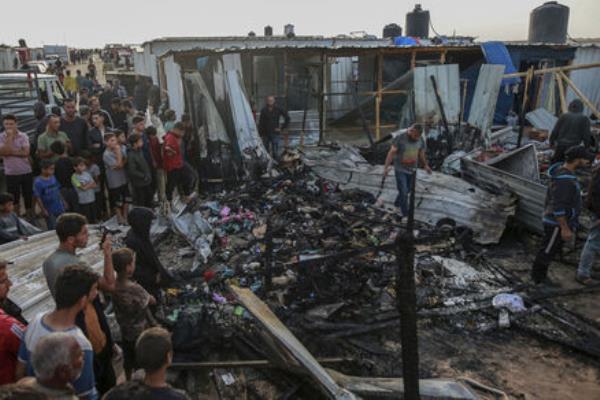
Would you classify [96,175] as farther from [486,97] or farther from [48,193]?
[486,97]

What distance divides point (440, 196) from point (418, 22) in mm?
17545

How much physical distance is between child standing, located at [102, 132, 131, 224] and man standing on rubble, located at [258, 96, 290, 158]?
13.6 feet

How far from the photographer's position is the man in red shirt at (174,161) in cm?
816

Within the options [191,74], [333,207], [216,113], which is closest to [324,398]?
[333,207]

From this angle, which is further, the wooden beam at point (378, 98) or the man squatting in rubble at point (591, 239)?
the wooden beam at point (378, 98)

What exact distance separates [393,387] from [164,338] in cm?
213

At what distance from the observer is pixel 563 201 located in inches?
217

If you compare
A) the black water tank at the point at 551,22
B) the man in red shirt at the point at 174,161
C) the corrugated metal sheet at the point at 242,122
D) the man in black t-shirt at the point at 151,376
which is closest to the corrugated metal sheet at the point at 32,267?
the man in red shirt at the point at 174,161

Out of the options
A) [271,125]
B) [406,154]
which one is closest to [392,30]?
[271,125]

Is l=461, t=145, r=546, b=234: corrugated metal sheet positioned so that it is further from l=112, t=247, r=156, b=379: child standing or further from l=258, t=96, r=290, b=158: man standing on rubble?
l=112, t=247, r=156, b=379: child standing

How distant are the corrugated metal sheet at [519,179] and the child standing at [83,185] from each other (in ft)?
22.4

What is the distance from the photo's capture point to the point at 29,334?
2.59 meters

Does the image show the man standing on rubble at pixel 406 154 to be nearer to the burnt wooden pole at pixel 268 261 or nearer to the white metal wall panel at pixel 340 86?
the burnt wooden pole at pixel 268 261

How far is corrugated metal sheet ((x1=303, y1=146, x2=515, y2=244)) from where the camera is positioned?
290 inches
